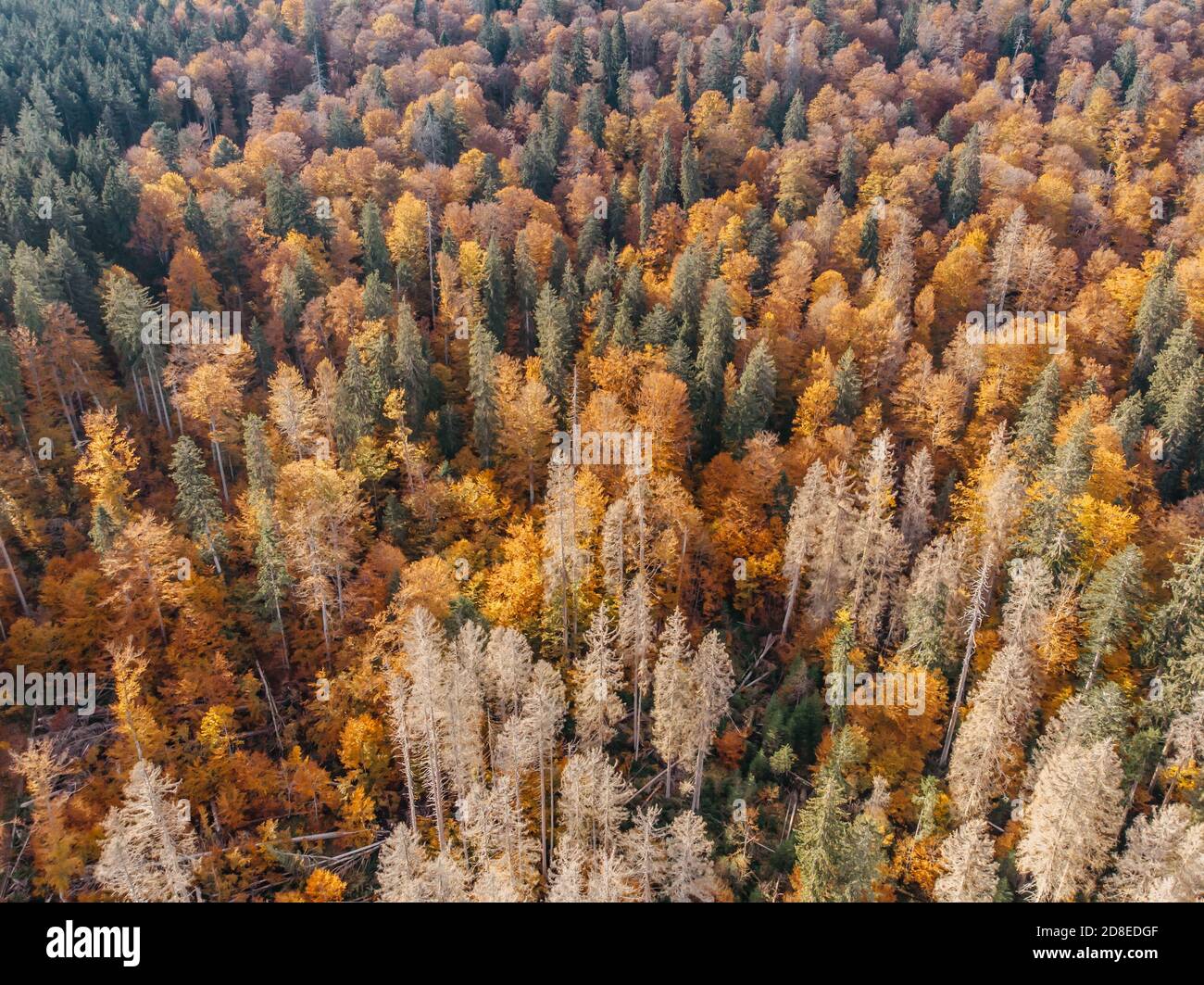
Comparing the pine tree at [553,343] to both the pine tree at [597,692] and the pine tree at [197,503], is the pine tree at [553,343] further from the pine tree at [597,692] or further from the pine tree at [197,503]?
the pine tree at [197,503]

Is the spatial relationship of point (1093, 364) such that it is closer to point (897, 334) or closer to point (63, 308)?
point (897, 334)

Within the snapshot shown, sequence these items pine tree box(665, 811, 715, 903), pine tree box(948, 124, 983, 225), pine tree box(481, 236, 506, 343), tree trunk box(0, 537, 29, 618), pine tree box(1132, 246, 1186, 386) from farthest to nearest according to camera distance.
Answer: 1. pine tree box(948, 124, 983, 225)
2. pine tree box(481, 236, 506, 343)
3. pine tree box(1132, 246, 1186, 386)
4. tree trunk box(0, 537, 29, 618)
5. pine tree box(665, 811, 715, 903)

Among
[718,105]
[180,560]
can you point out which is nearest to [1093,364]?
[718,105]

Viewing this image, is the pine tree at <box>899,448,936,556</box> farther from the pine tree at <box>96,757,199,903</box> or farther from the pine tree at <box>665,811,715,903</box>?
the pine tree at <box>96,757,199,903</box>

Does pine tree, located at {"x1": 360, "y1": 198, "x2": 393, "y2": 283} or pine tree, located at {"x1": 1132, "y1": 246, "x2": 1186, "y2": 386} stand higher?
pine tree, located at {"x1": 360, "y1": 198, "x2": 393, "y2": 283}

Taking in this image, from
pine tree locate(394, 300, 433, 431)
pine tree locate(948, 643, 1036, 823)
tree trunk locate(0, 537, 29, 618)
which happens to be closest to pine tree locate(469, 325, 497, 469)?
pine tree locate(394, 300, 433, 431)

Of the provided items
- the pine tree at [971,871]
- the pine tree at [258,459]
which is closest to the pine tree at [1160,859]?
the pine tree at [971,871]

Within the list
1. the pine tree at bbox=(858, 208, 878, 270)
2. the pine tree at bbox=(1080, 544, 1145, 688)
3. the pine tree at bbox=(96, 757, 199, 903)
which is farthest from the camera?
the pine tree at bbox=(858, 208, 878, 270)

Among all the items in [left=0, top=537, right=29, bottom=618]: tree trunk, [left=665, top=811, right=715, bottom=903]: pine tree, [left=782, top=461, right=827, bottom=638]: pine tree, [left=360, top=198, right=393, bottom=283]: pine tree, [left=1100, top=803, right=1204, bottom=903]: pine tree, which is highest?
[left=360, top=198, right=393, bottom=283]: pine tree

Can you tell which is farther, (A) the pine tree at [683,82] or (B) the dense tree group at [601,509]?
(A) the pine tree at [683,82]

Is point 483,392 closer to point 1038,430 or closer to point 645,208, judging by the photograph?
point 645,208
